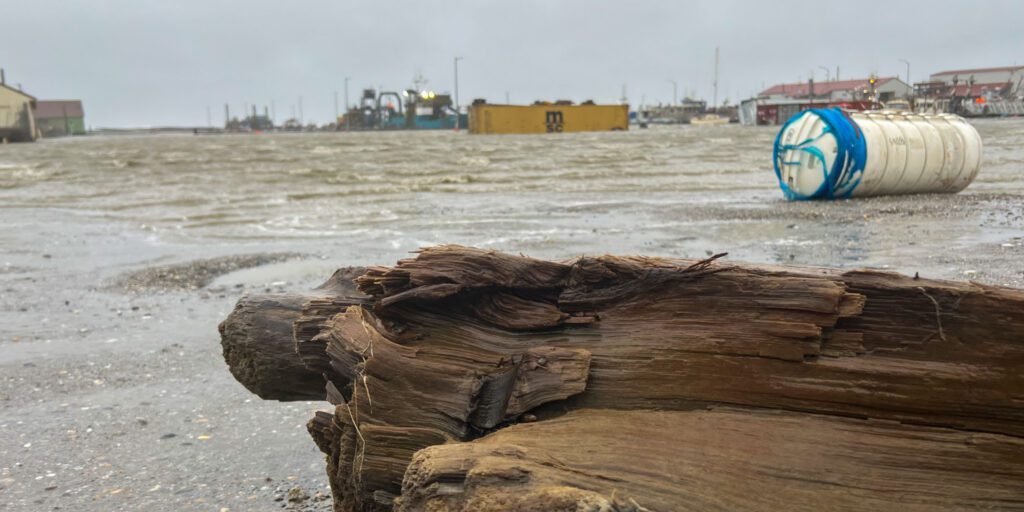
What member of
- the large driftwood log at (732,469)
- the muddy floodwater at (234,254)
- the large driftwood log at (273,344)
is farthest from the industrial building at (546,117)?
the large driftwood log at (732,469)

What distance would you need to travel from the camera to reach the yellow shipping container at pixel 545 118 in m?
74.5

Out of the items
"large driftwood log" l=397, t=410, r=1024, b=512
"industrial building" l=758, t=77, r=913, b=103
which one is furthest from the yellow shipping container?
"large driftwood log" l=397, t=410, r=1024, b=512

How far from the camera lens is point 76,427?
4168 mm

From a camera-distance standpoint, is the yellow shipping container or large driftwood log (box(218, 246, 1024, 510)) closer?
large driftwood log (box(218, 246, 1024, 510))

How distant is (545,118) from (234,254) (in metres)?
68.6

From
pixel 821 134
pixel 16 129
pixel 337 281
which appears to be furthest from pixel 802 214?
pixel 16 129

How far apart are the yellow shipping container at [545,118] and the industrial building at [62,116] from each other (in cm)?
7789

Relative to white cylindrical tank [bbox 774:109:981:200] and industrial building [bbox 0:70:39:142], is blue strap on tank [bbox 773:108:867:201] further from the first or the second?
industrial building [bbox 0:70:39:142]

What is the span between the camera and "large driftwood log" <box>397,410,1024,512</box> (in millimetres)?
1842

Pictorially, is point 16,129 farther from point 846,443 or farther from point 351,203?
point 846,443

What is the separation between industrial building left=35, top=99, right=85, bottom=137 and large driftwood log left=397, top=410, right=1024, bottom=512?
442 ft

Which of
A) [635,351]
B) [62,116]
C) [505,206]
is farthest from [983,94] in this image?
[62,116]

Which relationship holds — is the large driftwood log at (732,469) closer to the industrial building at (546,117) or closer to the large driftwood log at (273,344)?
the large driftwood log at (273,344)

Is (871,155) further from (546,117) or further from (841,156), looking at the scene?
(546,117)
